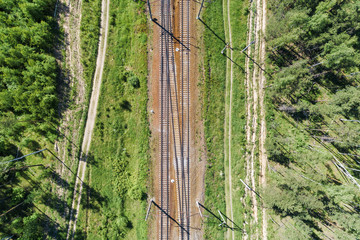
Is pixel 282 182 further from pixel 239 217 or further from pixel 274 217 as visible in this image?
pixel 239 217

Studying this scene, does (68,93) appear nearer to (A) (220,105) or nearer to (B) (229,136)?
(A) (220,105)

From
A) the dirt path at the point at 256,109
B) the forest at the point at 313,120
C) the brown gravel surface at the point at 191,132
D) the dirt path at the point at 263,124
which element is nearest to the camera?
the forest at the point at 313,120

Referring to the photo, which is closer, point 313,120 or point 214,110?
point 313,120

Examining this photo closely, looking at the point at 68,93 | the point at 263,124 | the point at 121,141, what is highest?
the point at 68,93

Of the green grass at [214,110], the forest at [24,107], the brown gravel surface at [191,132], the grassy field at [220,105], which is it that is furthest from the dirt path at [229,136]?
the forest at [24,107]

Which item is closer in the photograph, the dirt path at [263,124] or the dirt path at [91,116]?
the dirt path at [91,116]

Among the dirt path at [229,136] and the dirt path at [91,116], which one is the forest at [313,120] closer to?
the dirt path at [229,136]

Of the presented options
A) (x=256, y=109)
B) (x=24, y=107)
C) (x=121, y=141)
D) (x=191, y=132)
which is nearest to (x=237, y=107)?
(x=256, y=109)

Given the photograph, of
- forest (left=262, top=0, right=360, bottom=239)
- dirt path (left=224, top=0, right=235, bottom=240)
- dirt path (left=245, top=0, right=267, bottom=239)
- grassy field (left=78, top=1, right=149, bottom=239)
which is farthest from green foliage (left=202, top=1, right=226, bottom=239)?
grassy field (left=78, top=1, right=149, bottom=239)
